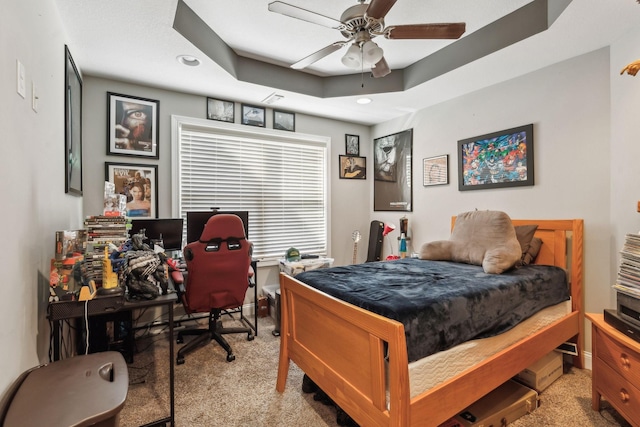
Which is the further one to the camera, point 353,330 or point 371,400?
point 353,330

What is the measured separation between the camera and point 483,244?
2.47 metres

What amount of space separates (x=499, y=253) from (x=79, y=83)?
374cm

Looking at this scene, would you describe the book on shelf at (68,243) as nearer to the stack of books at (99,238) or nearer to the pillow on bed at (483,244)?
the stack of books at (99,238)

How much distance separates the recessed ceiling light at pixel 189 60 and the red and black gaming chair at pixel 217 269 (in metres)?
1.34

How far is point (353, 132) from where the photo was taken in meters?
4.44

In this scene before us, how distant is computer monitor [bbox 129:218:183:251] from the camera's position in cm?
275

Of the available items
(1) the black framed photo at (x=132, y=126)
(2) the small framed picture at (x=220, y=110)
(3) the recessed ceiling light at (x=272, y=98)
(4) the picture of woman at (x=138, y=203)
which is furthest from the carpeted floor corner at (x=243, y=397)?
(3) the recessed ceiling light at (x=272, y=98)

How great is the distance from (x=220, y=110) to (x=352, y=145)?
1.92 metres

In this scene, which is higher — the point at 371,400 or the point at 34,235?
the point at 34,235

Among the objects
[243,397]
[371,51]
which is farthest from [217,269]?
[371,51]

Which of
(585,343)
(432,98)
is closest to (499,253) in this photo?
(585,343)

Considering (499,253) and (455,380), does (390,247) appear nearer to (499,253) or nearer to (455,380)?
(499,253)

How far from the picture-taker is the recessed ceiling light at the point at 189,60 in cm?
248

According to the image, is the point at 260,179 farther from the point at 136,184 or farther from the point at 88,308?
the point at 88,308
